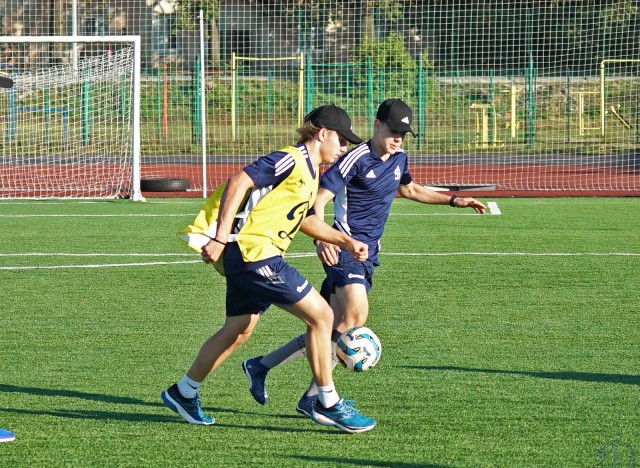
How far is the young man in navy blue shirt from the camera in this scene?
6.18 m

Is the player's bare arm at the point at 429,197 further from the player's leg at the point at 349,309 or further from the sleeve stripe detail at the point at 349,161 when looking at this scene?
the player's leg at the point at 349,309

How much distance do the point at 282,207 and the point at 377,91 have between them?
25.1m

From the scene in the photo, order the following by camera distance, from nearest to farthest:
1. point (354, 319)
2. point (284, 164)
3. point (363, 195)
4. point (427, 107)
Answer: point (284, 164) → point (354, 319) → point (363, 195) → point (427, 107)

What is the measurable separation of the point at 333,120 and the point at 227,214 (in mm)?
782

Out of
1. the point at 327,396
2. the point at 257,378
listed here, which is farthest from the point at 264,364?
the point at 327,396

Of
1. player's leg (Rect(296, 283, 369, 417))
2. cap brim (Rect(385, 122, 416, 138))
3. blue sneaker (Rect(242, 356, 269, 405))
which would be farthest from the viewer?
cap brim (Rect(385, 122, 416, 138))

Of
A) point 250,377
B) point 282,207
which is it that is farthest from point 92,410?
point 282,207

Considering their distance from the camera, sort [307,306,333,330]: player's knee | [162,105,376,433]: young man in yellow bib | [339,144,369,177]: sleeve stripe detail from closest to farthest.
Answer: [162,105,376,433]: young man in yellow bib
[307,306,333,330]: player's knee
[339,144,369,177]: sleeve stripe detail

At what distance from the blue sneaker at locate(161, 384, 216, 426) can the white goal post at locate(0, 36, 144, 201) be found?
12.8 meters

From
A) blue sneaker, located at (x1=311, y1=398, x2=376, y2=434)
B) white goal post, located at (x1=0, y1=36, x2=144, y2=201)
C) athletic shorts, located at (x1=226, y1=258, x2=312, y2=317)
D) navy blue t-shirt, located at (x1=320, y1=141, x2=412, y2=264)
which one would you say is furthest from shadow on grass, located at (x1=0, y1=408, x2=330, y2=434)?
white goal post, located at (x1=0, y1=36, x2=144, y2=201)

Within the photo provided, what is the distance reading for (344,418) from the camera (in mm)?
5473

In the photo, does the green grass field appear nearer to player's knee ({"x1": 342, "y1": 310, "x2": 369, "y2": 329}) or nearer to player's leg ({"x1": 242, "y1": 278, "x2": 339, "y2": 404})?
player's leg ({"x1": 242, "y1": 278, "x2": 339, "y2": 404})

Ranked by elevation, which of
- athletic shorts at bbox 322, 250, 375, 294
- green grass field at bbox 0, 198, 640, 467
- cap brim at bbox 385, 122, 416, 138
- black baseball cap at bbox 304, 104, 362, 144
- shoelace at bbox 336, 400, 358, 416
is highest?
black baseball cap at bbox 304, 104, 362, 144

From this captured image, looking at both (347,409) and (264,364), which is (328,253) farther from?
(347,409)
